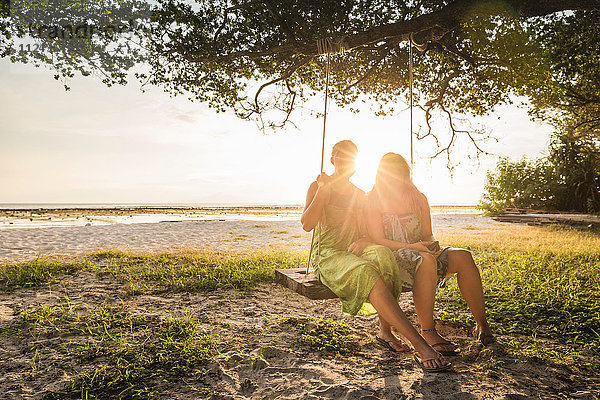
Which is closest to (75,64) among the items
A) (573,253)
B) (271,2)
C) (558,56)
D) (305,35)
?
(271,2)

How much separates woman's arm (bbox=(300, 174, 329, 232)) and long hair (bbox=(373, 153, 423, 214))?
588 mm

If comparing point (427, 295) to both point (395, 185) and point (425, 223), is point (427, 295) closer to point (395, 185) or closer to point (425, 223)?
point (425, 223)

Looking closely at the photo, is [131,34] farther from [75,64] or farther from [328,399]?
[328,399]

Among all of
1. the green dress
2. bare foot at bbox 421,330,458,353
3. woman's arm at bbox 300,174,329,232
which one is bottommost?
bare foot at bbox 421,330,458,353

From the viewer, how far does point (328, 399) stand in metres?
2.71

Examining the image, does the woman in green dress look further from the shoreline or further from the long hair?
the shoreline

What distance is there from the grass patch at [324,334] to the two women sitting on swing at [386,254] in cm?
36

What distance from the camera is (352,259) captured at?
362 cm

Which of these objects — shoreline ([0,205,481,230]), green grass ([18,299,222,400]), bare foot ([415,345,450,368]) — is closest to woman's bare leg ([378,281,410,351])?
bare foot ([415,345,450,368])

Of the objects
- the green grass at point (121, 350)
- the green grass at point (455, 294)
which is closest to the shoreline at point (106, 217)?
the green grass at point (455, 294)

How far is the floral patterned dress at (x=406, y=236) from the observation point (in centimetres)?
357

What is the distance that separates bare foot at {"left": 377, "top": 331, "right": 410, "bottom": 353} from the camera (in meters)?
3.63

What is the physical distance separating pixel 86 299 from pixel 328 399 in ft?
13.0

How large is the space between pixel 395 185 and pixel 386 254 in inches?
34.1
